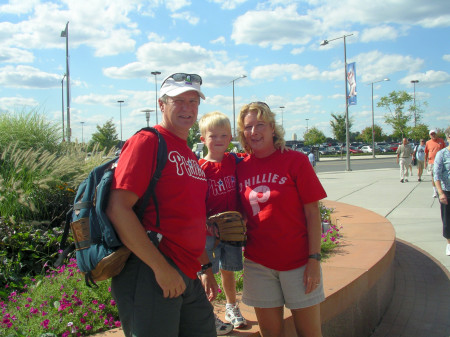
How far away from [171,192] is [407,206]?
27.9 ft

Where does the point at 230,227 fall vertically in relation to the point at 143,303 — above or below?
above

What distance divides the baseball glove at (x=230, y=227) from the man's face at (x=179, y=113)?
636 millimetres

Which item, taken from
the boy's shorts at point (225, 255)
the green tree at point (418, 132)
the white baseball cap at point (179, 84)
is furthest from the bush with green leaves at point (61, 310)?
the green tree at point (418, 132)

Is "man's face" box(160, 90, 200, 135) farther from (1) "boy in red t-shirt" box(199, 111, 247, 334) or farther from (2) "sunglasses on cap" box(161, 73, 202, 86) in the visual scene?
(1) "boy in red t-shirt" box(199, 111, 247, 334)

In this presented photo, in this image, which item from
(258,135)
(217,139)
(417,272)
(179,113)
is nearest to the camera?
(179,113)

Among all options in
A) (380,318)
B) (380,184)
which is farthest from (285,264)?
(380,184)

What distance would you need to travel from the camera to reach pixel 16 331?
2.36 meters

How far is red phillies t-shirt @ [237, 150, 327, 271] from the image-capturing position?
87.7 inches

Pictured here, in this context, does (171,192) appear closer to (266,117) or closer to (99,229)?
(99,229)

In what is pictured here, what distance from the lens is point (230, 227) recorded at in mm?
2303

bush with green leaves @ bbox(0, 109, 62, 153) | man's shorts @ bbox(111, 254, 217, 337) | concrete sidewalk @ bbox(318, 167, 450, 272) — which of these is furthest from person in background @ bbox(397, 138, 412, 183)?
man's shorts @ bbox(111, 254, 217, 337)

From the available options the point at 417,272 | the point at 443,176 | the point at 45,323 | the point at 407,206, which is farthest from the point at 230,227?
the point at 407,206

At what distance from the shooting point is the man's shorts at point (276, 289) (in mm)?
2219

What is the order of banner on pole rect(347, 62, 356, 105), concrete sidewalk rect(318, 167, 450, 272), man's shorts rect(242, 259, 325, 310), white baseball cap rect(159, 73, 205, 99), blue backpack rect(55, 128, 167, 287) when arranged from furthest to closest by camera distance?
banner on pole rect(347, 62, 356, 105) → concrete sidewalk rect(318, 167, 450, 272) → man's shorts rect(242, 259, 325, 310) → white baseball cap rect(159, 73, 205, 99) → blue backpack rect(55, 128, 167, 287)
